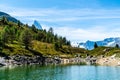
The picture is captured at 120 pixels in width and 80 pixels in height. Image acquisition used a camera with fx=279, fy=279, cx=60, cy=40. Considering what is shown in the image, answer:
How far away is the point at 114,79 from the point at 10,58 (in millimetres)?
94562

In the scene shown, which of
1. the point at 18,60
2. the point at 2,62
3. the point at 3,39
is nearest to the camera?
the point at 2,62

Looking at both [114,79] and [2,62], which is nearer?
[114,79]

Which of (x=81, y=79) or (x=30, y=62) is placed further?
(x=30, y=62)

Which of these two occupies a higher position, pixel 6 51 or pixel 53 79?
pixel 6 51

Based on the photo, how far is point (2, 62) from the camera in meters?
162

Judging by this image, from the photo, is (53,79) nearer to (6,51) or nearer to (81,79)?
(81,79)

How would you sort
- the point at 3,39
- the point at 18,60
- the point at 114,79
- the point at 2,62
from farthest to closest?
1. the point at 3,39
2. the point at 18,60
3. the point at 2,62
4. the point at 114,79

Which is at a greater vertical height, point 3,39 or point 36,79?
point 3,39

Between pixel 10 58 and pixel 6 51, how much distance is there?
600 inches

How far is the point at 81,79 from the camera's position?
91.0 m

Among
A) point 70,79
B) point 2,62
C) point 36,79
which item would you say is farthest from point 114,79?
point 2,62

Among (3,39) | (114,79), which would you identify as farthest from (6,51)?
(114,79)

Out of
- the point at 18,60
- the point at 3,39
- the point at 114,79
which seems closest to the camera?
the point at 114,79

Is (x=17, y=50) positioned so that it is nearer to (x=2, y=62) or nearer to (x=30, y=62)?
(x=30, y=62)
